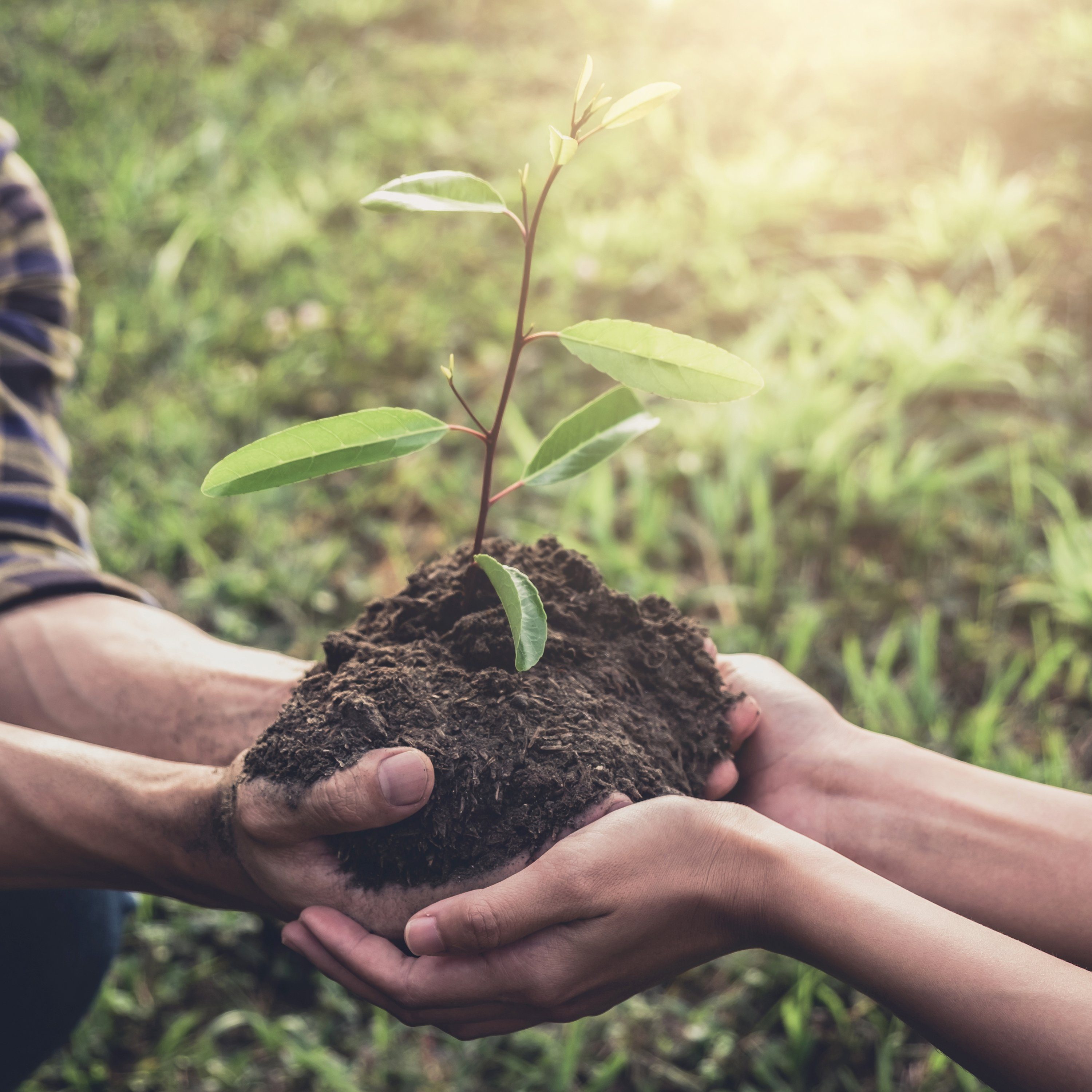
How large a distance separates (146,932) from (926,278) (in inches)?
124

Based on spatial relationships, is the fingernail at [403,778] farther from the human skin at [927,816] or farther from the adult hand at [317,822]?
the human skin at [927,816]

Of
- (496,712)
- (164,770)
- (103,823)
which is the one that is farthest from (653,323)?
(103,823)

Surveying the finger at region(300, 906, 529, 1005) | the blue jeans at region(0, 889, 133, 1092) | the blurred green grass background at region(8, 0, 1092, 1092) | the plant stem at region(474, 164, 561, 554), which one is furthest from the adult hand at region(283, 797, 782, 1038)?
the blurred green grass background at region(8, 0, 1092, 1092)

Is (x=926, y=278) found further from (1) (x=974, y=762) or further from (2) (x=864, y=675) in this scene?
(1) (x=974, y=762)

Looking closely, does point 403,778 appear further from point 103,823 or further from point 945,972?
point 945,972

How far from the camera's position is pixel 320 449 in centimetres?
104

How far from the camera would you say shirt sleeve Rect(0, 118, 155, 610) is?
5.11ft

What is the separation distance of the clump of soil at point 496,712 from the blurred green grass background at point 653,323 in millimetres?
799

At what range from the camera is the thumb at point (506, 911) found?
3.27 ft

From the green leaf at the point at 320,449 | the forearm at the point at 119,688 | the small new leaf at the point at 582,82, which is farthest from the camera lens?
the forearm at the point at 119,688

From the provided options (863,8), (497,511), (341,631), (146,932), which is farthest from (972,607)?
(863,8)

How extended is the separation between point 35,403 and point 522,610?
1181 millimetres

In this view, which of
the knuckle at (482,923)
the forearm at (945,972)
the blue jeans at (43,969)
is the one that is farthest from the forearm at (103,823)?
the forearm at (945,972)

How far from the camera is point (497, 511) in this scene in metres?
2.67
